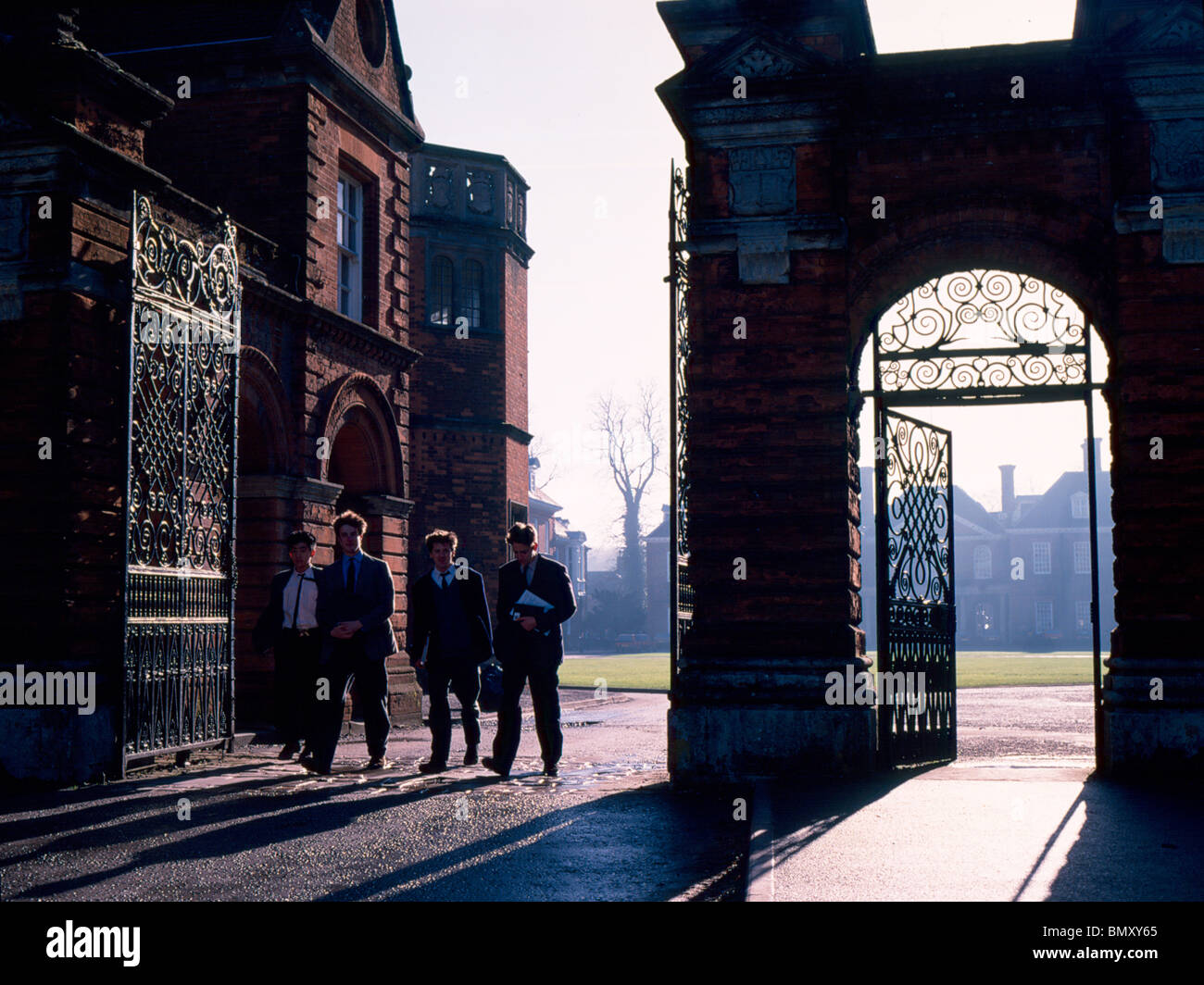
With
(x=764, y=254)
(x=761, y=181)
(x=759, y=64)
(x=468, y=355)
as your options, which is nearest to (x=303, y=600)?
(x=764, y=254)

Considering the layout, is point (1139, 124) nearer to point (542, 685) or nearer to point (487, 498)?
point (542, 685)

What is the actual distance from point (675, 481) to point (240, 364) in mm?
5566

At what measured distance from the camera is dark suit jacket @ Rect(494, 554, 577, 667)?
9.48 m

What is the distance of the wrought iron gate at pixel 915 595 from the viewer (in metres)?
10.1

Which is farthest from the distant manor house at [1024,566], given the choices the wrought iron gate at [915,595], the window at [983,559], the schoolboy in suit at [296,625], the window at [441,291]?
the schoolboy in suit at [296,625]

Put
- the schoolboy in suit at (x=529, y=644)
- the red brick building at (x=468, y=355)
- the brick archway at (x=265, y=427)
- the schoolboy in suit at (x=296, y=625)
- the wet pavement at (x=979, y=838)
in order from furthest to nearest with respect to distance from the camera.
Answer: the red brick building at (x=468, y=355), the brick archway at (x=265, y=427), the schoolboy in suit at (x=296, y=625), the schoolboy in suit at (x=529, y=644), the wet pavement at (x=979, y=838)

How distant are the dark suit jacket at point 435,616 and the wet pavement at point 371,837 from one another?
0.94 meters

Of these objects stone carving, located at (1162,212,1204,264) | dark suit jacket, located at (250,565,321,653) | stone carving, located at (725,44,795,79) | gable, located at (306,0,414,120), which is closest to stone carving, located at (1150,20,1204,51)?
stone carving, located at (1162,212,1204,264)

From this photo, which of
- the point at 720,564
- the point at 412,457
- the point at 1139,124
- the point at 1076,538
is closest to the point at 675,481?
the point at 720,564

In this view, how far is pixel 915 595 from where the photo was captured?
10.7 meters

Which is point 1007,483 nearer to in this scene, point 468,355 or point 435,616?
point 468,355

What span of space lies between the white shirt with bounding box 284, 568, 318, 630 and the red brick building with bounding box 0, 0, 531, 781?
827mm

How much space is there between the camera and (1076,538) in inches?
2975

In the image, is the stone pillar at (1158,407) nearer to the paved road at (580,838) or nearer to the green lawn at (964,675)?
the paved road at (580,838)
